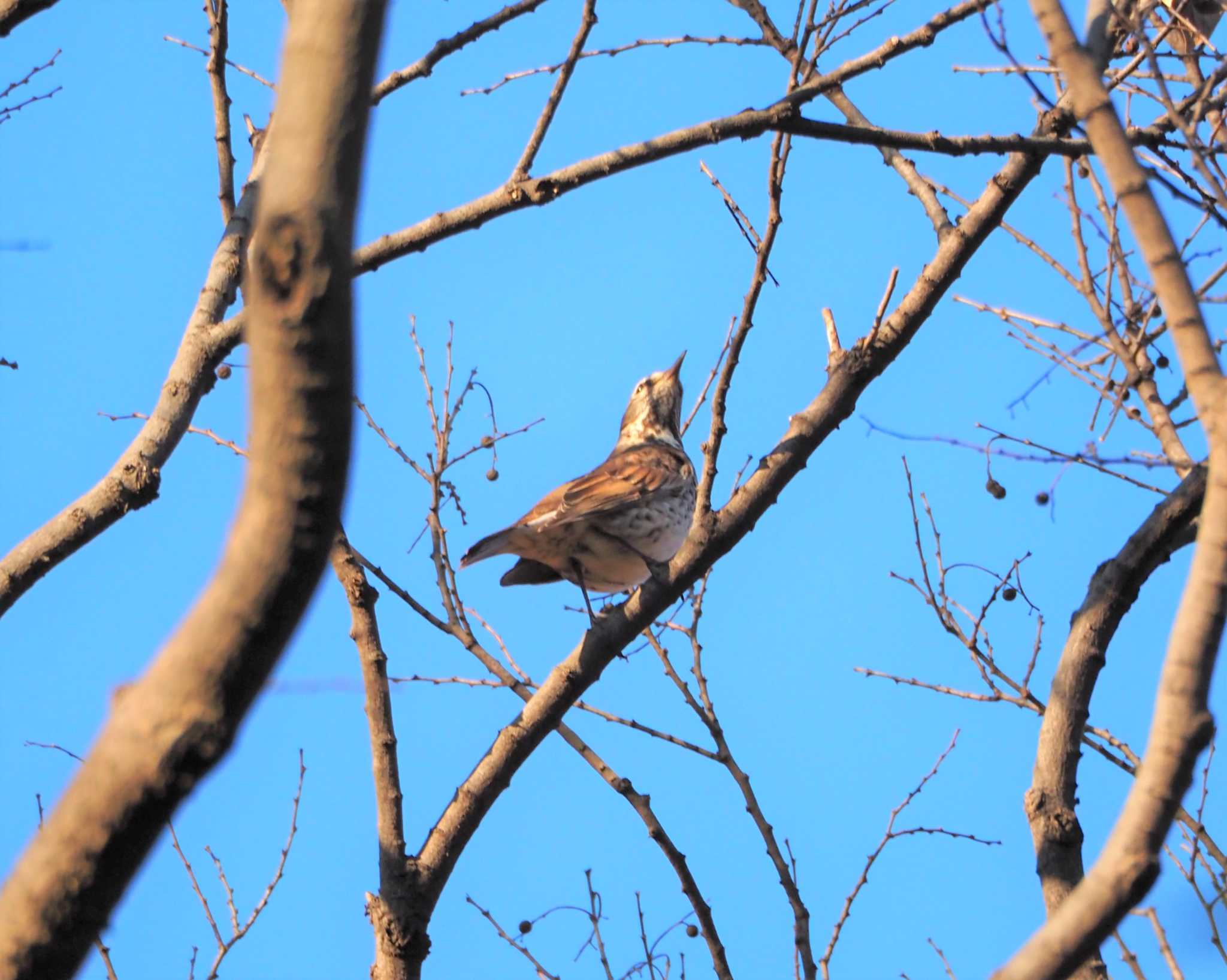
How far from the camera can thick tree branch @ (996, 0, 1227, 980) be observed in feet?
6.01

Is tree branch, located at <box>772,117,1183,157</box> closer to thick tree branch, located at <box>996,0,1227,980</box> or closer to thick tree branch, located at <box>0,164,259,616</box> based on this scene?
thick tree branch, located at <box>996,0,1227,980</box>

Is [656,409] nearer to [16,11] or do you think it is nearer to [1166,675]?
[16,11]

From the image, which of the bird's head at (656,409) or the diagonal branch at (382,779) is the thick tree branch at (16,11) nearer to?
the diagonal branch at (382,779)

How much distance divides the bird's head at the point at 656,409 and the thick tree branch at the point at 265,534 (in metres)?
8.51

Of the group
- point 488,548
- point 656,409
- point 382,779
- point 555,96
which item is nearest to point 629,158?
point 555,96

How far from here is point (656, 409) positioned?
10508 mm

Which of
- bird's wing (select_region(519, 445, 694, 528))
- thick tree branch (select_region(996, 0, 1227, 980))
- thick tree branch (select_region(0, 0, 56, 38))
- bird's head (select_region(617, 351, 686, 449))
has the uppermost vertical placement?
bird's head (select_region(617, 351, 686, 449))

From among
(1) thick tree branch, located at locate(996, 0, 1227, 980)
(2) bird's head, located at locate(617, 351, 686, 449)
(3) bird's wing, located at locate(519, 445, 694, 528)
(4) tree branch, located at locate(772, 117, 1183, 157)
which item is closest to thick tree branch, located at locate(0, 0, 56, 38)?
(4) tree branch, located at locate(772, 117, 1183, 157)

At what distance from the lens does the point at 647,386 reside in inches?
417

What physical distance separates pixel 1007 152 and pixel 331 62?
6.51ft

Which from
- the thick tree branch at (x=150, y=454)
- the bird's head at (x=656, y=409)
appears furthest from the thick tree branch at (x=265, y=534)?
the bird's head at (x=656, y=409)

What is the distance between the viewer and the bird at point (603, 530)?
7609 millimetres

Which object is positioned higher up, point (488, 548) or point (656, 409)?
point (656, 409)

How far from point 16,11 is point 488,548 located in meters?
4.02
